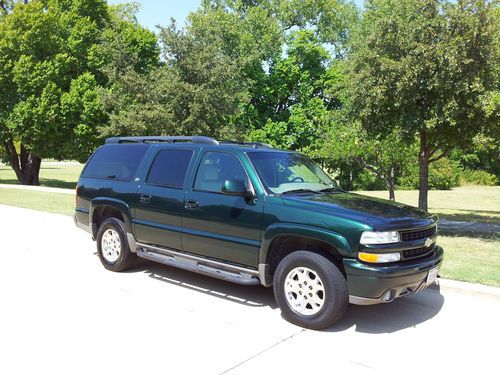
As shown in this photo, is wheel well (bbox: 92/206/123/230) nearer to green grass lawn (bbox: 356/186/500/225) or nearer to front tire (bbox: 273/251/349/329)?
front tire (bbox: 273/251/349/329)

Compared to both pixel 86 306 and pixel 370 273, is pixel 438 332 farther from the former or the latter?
pixel 86 306

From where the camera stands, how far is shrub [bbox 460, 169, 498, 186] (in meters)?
43.7

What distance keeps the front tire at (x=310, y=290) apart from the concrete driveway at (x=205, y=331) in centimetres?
16

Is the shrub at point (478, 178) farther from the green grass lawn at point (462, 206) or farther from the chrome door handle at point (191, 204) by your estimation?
the chrome door handle at point (191, 204)

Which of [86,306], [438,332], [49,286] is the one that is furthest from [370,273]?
[49,286]

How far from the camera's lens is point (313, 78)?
36.4 metres

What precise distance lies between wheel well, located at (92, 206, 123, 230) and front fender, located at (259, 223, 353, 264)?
9.68ft

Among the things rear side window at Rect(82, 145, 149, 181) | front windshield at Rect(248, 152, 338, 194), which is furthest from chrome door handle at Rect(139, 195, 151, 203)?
front windshield at Rect(248, 152, 338, 194)

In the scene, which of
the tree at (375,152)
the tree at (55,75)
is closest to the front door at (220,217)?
the tree at (375,152)

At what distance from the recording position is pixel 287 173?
595 cm

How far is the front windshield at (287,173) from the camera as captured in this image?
5.66 meters

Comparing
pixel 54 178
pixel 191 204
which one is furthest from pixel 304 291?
pixel 54 178

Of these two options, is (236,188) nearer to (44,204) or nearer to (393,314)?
(393,314)

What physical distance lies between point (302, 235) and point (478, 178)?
44.3 m
